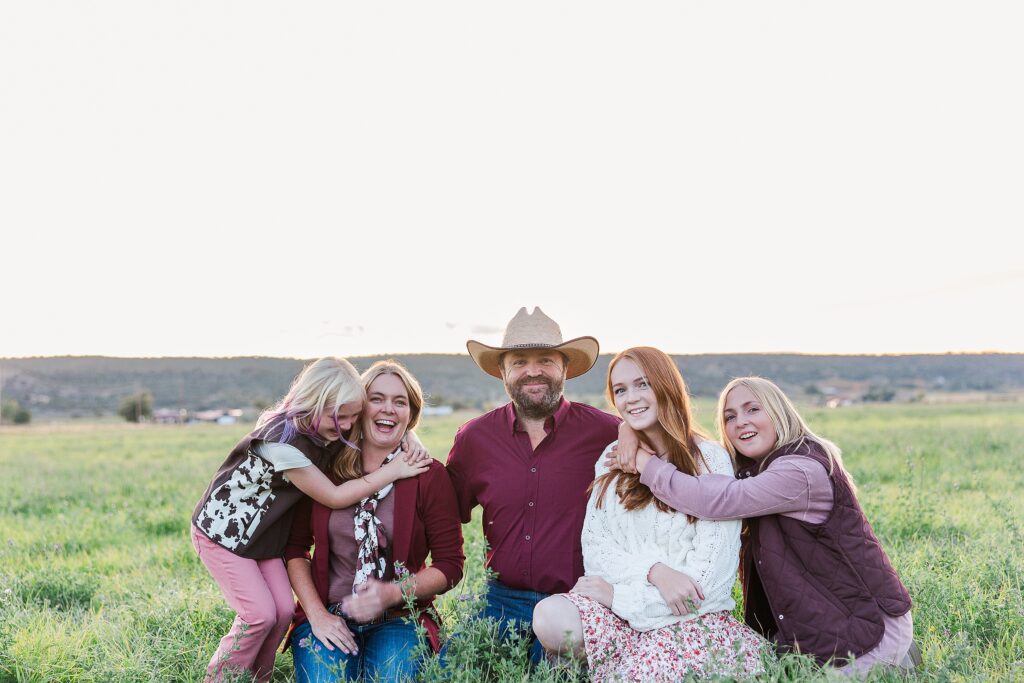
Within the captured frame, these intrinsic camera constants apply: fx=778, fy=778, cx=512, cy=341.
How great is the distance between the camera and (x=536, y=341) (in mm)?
5230

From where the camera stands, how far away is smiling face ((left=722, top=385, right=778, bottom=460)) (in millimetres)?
4324

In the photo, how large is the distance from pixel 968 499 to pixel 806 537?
6462 millimetres

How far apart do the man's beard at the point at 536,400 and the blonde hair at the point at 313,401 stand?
1090mm

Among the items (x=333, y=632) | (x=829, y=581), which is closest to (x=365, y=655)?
(x=333, y=632)

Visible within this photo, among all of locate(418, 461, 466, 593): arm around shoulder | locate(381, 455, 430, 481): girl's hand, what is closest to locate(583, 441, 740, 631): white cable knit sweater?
locate(418, 461, 466, 593): arm around shoulder

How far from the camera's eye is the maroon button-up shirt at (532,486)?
15.9 ft

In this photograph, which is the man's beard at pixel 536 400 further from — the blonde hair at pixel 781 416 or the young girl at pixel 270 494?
the blonde hair at pixel 781 416

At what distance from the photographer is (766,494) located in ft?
13.0

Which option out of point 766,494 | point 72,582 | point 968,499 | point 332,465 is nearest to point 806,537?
point 766,494

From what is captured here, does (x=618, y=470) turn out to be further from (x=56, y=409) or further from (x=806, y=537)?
(x=56, y=409)

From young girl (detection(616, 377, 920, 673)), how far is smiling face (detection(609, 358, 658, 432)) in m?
0.29

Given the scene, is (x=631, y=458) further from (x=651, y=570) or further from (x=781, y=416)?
(x=781, y=416)

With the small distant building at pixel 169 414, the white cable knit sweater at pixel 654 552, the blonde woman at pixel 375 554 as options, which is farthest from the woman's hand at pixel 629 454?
the small distant building at pixel 169 414

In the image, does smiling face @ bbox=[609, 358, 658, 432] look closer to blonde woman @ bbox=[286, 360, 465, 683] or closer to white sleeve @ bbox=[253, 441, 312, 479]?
blonde woman @ bbox=[286, 360, 465, 683]
